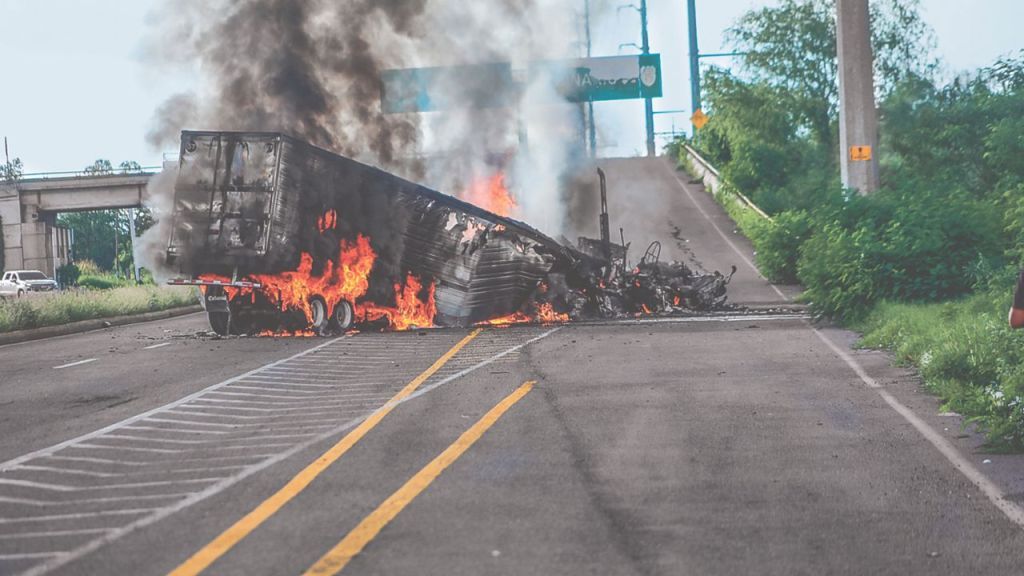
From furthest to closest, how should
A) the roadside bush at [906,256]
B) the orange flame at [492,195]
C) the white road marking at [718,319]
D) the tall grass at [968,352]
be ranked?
the orange flame at [492,195] → the white road marking at [718,319] → the roadside bush at [906,256] → the tall grass at [968,352]

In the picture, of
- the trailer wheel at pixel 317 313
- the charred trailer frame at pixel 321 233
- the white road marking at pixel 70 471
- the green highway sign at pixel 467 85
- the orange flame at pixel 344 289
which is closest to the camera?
the white road marking at pixel 70 471

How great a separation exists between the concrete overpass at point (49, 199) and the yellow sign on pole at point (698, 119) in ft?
88.8

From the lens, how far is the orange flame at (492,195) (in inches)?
1110

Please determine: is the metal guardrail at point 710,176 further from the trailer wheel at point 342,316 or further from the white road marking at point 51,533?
the white road marking at point 51,533

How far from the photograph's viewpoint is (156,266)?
68.1ft

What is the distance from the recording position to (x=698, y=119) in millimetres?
61625

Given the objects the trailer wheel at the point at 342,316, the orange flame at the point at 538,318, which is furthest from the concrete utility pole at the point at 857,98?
the trailer wheel at the point at 342,316

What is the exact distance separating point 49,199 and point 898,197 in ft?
167

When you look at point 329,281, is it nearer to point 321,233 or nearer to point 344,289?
point 344,289

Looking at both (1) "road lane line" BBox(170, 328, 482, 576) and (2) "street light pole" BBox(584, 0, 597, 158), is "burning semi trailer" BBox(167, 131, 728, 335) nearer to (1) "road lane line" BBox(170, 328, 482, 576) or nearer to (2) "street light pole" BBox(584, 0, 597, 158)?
(1) "road lane line" BBox(170, 328, 482, 576)

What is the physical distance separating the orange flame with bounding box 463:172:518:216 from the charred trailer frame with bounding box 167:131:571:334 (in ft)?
20.5

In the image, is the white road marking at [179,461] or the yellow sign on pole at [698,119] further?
the yellow sign on pole at [698,119]

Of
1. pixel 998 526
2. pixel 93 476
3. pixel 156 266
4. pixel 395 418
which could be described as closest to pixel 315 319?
pixel 156 266

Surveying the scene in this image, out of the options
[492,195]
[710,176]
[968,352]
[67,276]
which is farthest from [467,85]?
[67,276]
